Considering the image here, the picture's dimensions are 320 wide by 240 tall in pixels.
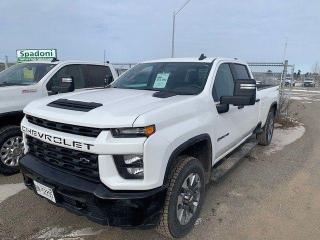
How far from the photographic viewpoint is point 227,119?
4.39 m

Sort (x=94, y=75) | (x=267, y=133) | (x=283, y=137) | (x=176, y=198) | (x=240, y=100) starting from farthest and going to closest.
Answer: (x=283, y=137) → (x=267, y=133) → (x=94, y=75) → (x=240, y=100) → (x=176, y=198)

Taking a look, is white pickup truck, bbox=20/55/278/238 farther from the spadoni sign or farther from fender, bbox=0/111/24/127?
the spadoni sign

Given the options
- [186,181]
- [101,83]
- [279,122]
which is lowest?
[279,122]

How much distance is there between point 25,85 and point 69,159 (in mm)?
3045

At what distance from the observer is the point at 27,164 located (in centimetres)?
351

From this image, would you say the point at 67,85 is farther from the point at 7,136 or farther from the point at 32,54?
the point at 32,54

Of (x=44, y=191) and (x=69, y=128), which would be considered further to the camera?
(x=44, y=191)

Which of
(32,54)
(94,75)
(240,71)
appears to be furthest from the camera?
(32,54)

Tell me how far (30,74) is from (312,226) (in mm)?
5089

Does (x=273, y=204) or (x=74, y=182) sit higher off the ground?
(x=74, y=182)

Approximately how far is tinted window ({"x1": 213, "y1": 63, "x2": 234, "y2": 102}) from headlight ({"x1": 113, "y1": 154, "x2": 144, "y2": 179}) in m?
1.65

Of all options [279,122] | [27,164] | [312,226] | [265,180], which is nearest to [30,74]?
[27,164]

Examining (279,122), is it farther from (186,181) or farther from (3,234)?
(3,234)

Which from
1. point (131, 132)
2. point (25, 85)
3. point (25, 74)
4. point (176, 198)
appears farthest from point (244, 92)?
point (25, 74)
